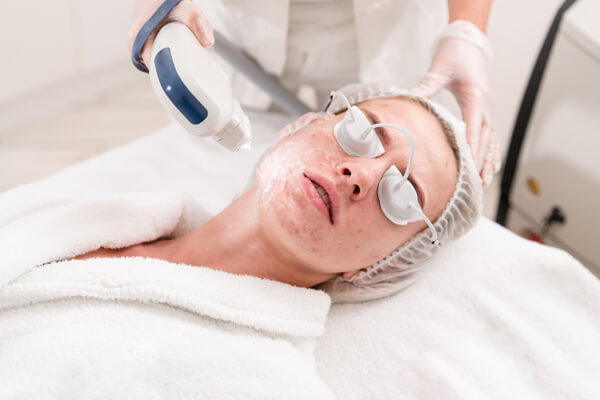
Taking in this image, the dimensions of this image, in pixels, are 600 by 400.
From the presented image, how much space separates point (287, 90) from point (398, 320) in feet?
2.56

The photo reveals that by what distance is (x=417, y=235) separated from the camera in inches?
45.4

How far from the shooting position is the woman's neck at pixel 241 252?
1.13 m

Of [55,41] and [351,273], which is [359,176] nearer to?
[351,273]

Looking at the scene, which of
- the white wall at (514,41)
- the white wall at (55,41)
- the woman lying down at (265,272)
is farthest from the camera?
the white wall at (55,41)

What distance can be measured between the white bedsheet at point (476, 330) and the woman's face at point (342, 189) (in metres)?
0.17

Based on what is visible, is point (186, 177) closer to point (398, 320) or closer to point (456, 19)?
point (398, 320)

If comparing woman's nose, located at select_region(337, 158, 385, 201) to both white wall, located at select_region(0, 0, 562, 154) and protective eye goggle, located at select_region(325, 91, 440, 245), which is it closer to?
protective eye goggle, located at select_region(325, 91, 440, 245)

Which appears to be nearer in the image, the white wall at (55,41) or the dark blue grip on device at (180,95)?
the dark blue grip on device at (180,95)

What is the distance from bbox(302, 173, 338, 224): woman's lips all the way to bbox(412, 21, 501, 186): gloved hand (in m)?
0.38

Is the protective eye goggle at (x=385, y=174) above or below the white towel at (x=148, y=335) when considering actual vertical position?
above

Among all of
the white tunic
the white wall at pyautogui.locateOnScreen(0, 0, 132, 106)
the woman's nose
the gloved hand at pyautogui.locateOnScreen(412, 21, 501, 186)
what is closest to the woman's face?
the woman's nose

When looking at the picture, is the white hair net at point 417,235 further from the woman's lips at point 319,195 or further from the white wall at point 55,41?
the white wall at point 55,41

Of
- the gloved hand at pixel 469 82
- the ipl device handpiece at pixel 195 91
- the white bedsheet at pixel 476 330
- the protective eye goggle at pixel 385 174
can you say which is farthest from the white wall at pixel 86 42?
the ipl device handpiece at pixel 195 91

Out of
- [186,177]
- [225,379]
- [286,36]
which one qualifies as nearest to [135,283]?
[225,379]
